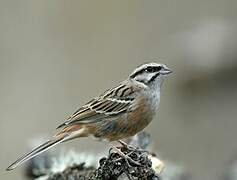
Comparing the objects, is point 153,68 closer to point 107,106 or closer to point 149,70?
point 149,70

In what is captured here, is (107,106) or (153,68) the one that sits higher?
(153,68)

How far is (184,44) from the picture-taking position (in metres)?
11.4

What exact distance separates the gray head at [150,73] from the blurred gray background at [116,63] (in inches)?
165

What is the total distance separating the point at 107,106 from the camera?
602 centimetres

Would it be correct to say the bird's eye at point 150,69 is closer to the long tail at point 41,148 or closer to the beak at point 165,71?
the beak at point 165,71

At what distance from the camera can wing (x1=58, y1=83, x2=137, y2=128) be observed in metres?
5.90

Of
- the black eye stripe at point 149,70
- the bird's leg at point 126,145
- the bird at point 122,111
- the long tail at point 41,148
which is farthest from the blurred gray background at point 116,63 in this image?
the bird's leg at point 126,145

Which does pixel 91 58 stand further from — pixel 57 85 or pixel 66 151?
pixel 66 151

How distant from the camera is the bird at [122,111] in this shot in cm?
580

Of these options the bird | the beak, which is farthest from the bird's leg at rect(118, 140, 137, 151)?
the beak

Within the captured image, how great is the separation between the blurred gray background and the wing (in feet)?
13.6

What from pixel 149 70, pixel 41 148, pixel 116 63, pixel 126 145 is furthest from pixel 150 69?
pixel 116 63

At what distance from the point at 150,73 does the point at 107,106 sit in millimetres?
373

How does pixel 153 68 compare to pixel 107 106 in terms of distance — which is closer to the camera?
pixel 153 68
